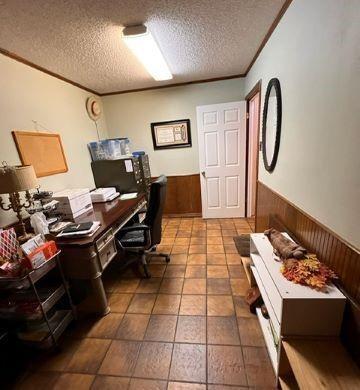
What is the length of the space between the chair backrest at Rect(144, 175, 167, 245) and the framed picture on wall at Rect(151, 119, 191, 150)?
5.38ft

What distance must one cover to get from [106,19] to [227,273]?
99.0 inches

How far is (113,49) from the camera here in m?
1.87

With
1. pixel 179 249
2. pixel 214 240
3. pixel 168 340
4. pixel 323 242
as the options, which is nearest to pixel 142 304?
pixel 168 340

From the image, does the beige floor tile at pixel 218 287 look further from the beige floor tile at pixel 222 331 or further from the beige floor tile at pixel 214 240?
the beige floor tile at pixel 214 240

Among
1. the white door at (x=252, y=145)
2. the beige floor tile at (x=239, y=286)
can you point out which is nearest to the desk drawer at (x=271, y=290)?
the beige floor tile at (x=239, y=286)

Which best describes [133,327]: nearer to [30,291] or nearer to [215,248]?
[30,291]

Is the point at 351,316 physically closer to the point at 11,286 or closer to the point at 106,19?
the point at 11,286

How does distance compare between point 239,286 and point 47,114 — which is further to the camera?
point 47,114

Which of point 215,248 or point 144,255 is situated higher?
point 144,255

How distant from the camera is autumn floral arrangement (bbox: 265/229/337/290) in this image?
3.24 ft

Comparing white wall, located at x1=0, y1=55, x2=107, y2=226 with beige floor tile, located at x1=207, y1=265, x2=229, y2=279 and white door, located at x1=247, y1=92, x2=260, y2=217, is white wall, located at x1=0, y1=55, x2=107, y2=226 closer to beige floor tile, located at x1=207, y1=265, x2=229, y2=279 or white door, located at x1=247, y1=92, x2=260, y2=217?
beige floor tile, located at x1=207, y1=265, x2=229, y2=279

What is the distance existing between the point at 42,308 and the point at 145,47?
2.26 metres

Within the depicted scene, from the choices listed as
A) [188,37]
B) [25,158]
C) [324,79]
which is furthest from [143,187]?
[324,79]

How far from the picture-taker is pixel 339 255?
3.17 ft
